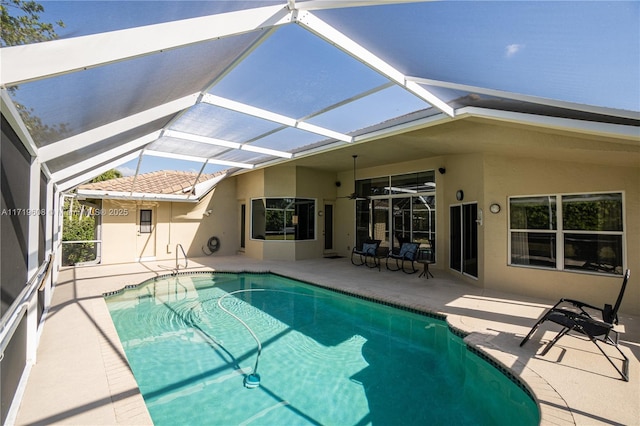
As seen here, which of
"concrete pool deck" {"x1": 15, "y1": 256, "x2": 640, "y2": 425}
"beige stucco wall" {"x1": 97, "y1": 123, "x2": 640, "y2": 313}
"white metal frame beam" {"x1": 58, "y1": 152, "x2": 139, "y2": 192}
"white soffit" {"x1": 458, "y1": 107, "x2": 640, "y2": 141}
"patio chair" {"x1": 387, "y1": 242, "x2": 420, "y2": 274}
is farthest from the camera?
"patio chair" {"x1": 387, "y1": 242, "x2": 420, "y2": 274}

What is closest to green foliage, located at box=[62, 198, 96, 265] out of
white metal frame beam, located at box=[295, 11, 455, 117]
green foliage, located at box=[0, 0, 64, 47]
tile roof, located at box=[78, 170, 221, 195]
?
tile roof, located at box=[78, 170, 221, 195]

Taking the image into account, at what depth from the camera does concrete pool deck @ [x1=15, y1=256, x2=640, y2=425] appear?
2900 millimetres

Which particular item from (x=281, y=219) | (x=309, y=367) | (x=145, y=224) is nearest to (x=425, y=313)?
(x=309, y=367)

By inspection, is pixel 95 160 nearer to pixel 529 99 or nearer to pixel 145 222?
pixel 145 222

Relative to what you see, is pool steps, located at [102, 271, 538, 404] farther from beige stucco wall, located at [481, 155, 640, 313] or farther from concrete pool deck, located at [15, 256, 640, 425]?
beige stucco wall, located at [481, 155, 640, 313]

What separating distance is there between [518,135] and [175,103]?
6.32 metres

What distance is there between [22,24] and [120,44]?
556 millimetres

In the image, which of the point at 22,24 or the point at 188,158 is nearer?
the point at 22,24

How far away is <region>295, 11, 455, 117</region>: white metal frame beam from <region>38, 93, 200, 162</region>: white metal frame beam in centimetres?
263

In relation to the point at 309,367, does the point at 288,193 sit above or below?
above

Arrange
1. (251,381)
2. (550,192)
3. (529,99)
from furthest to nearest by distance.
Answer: (550,192) → (529,99) → (251,381)

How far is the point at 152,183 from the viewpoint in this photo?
507 inches

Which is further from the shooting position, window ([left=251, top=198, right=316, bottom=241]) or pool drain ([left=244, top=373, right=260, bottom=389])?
window ([left=251, top=198, right=316, bottom=241])

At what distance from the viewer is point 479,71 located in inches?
139
